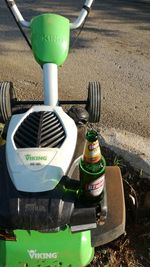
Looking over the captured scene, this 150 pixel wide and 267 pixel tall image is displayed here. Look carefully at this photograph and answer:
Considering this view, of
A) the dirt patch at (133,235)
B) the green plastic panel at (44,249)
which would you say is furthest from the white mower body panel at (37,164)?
the dirt patch at (133,235)

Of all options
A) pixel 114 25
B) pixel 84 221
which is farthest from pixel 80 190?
pixel 114 25

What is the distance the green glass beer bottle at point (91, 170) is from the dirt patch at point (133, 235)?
3.15 ft

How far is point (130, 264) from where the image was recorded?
2.94m

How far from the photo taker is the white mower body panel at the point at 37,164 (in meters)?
2.08

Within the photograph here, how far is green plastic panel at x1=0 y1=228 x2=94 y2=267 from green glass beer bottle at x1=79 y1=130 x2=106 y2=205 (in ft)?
0.73

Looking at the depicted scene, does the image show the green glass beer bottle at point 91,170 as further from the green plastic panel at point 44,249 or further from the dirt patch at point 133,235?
the dirt patch at point 133,235

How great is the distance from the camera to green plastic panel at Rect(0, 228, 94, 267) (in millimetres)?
2162

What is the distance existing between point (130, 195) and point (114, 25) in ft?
13.0

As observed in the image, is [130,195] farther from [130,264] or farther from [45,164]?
[45,164]

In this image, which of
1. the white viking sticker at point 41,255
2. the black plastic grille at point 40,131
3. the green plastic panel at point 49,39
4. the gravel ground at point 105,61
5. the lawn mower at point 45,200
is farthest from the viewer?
the gravel ground at point 105,61

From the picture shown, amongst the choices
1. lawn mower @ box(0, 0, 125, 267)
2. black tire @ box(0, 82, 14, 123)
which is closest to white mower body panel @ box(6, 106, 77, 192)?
lawn mower @ box(0, 0, 125, 267)

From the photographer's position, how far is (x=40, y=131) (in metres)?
2.32

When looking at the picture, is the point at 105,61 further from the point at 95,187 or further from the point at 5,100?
the point at 95,187

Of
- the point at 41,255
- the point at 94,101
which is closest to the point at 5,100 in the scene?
the point at 94,101
